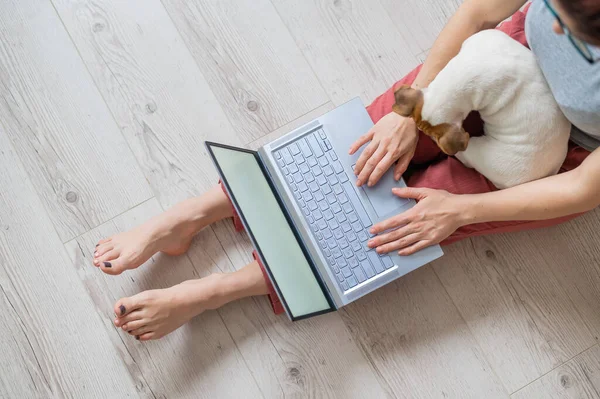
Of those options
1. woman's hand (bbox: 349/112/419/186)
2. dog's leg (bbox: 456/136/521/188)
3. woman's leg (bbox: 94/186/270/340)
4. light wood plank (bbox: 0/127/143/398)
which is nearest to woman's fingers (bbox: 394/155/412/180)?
woman's hand (bbox: 349/112/419/186)

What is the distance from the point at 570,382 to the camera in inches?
45.2

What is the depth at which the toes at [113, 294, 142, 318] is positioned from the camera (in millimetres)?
1088

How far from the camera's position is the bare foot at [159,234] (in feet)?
3.64

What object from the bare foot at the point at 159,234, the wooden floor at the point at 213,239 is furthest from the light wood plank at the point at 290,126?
the bare foot at the point at 159,234

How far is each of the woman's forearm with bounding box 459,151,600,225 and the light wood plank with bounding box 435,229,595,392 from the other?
25 centimetres

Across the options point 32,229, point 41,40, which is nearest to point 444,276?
point 32,229

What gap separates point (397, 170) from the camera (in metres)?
1.00

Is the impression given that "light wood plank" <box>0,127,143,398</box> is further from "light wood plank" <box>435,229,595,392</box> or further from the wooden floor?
"light wood plank" <box>435,229,595,392</box>

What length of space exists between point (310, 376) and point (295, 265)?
1.03ft

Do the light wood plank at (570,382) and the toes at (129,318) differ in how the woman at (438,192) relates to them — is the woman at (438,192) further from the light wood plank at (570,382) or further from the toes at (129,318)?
the light wood plank at (570,382)

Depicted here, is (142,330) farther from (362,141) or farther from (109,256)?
(362,141)

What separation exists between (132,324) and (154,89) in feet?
1.75

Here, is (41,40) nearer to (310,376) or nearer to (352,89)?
(352,89)

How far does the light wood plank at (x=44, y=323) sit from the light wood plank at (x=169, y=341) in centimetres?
3
